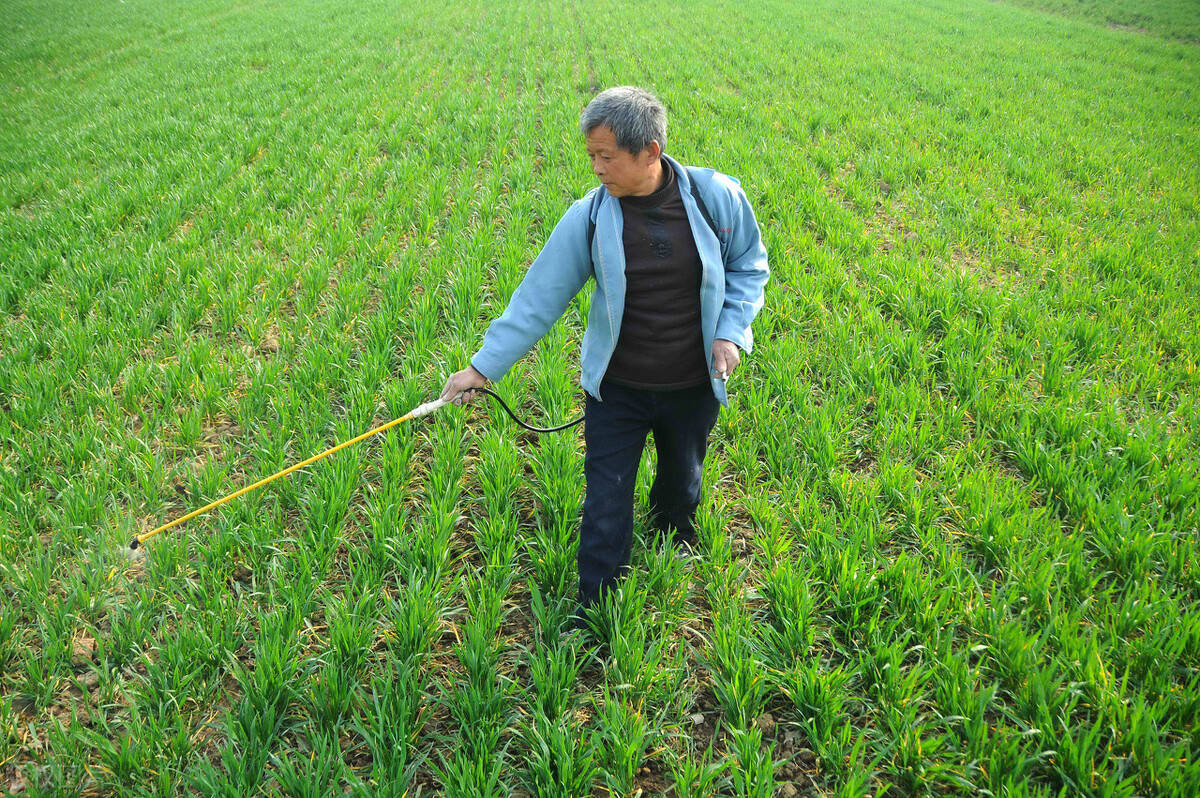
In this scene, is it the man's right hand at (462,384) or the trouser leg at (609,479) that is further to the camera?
the trouser leg at (609,479)

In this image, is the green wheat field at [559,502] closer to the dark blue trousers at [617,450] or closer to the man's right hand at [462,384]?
the dark blue trousers at [617,450]

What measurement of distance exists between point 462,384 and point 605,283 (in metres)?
0.49

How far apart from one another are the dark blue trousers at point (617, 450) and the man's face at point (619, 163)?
1.92 ft

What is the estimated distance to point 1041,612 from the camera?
219 cm

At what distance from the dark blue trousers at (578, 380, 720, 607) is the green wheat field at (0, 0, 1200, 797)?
0.45ft

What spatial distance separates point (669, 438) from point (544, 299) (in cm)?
60

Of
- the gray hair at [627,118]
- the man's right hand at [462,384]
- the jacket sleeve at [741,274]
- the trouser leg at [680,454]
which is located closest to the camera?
the gray hair at [627,118]

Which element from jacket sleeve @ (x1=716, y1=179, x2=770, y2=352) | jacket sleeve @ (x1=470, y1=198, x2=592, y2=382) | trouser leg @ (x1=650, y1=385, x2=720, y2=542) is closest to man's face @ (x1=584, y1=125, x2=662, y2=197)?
jacket sleeve @ (x1=470, y1=198, x2=592, y2=382)

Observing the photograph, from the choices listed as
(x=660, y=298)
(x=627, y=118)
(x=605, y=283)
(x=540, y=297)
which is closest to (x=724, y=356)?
(x=660, y=298)

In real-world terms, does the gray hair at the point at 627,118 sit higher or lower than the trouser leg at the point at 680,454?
higher

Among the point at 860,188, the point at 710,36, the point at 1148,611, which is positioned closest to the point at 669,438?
the point at 1148,611

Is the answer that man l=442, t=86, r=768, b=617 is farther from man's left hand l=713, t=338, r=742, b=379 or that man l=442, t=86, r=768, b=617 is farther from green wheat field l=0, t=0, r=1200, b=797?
green wheat field l=0, t=0, r=1200, b=797

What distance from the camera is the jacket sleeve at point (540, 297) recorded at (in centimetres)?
203

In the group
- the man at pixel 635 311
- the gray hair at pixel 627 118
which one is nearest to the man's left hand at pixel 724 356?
the man at pixel 635 311
